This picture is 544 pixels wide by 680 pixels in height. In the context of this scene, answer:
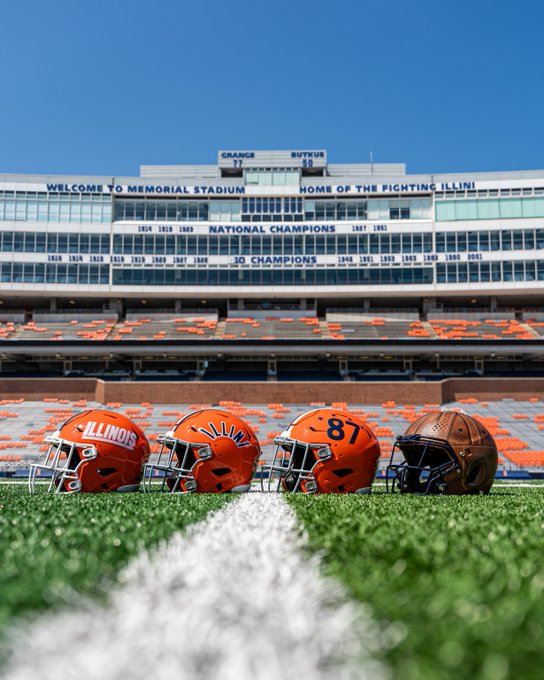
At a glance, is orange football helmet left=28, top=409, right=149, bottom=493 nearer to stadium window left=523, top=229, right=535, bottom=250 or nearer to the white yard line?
the white yard line

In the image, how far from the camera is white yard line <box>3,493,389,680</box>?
170 cm

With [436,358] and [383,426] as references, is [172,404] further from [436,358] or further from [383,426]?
[436,358]

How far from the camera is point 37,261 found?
2174 inches

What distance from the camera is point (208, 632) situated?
199cm

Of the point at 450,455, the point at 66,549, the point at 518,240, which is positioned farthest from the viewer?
the point at 518,240

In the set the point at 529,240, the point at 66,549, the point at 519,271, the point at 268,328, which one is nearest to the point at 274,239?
the point at 268,328

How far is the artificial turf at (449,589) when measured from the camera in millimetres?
1747

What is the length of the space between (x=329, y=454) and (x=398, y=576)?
912 centimetres

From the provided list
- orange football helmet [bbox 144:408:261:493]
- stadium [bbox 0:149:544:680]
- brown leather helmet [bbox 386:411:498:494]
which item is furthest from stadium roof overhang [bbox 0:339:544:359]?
brown leather helmet [bbox 386:411:498:494]

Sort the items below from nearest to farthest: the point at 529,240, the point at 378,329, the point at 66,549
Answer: the point at 66,549 → the point at 378,329 → the point at 529,240

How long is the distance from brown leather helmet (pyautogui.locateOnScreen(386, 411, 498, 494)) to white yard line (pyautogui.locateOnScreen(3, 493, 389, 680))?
9253mm

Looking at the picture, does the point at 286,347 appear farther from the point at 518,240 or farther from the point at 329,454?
the point at 329,454

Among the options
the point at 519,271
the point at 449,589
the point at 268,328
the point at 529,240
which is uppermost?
the point at 529,240

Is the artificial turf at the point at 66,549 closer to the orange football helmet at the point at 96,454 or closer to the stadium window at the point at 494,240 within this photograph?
the orange football helmet at the point at 96,454
